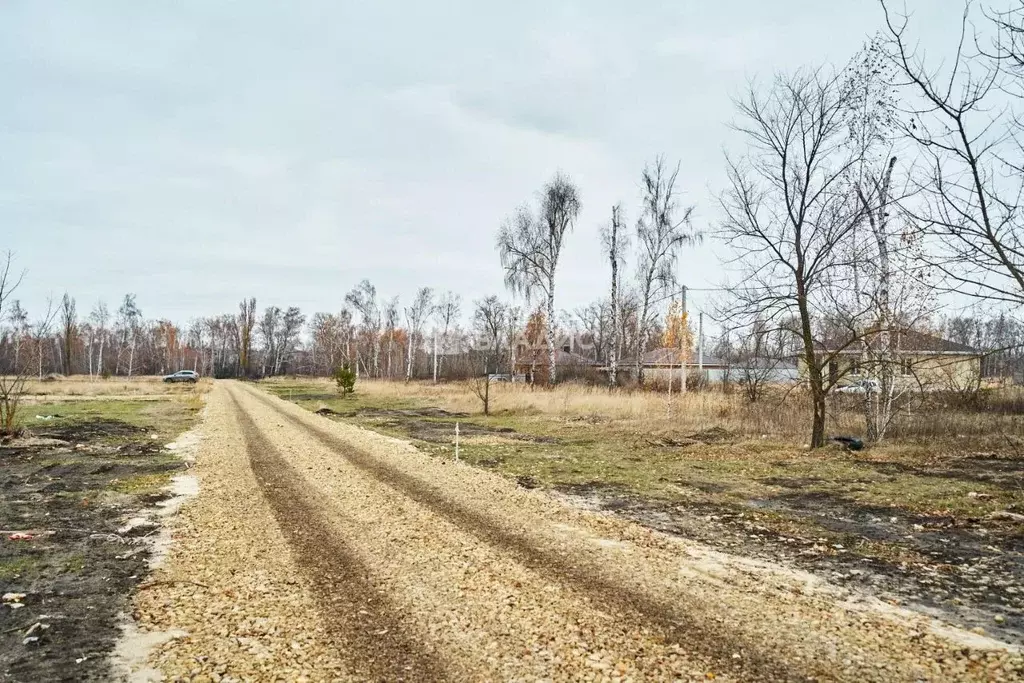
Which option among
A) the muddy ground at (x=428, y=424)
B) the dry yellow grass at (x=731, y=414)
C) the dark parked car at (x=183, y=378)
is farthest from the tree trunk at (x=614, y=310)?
the dark parked car at (x=183, y=378)

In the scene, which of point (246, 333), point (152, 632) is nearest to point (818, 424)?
point (152, 632)

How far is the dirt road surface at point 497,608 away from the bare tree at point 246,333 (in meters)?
→ 89.3

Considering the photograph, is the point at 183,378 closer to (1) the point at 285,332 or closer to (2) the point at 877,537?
(1) the point at 285,332

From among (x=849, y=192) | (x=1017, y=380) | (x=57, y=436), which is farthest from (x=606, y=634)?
(x=1017, y=380)

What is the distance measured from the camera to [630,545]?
22.9ft

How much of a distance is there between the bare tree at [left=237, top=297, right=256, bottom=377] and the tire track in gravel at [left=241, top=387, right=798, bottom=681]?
89.1 metres

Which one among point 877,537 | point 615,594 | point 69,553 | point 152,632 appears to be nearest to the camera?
point 152,632

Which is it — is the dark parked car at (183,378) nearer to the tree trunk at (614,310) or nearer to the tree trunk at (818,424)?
the tree trunk at (614,310)

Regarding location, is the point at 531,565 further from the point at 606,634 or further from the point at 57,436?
the point at 57,436

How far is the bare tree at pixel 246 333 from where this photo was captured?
91.0m

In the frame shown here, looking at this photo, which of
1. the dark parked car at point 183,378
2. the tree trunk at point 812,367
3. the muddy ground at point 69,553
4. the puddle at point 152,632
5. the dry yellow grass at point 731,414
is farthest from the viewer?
the dark parked car at point 183,378

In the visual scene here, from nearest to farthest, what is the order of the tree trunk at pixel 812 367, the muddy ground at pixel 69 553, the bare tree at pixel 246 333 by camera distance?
the muddy ground at pixel 69 553 → the tree trunk at pixel 812 367 → the bare tree at pixel 246 333

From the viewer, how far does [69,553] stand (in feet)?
21.6

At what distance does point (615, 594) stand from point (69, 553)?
5719mm
